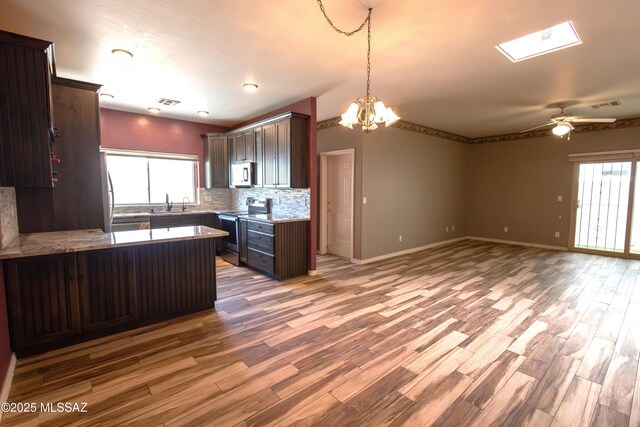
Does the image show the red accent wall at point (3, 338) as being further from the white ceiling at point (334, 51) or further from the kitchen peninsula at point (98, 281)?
the white ceiling at point (334, 51)

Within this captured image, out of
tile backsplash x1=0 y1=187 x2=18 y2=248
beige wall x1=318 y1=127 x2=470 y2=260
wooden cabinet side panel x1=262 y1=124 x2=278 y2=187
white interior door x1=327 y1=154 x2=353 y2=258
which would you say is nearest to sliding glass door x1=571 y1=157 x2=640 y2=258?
beige wall x1=318 y1=127 x2=470 y2=260

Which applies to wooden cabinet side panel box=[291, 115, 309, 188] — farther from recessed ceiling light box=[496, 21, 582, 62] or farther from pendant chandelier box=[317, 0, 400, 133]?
recessed ceiling light box=[496, 21, 582, 62]

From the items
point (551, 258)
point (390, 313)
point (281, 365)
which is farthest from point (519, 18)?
point (551, 258)

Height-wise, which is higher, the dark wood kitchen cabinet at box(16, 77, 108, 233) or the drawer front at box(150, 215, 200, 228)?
the dark wood kitchen cabinet at box(16, 77, 108, 233)

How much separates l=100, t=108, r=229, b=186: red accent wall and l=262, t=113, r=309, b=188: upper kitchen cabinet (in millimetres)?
2231

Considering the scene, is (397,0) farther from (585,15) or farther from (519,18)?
(585,15)

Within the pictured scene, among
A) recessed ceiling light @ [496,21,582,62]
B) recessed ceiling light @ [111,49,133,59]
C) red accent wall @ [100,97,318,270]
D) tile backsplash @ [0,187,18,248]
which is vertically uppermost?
recessed ceiling light @ [496,21,582,62]

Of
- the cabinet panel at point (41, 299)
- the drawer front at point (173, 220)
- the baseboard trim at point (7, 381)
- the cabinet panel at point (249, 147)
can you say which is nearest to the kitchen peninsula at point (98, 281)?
the cabinet panel at point (41, 299)

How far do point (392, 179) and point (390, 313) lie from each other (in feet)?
10.7

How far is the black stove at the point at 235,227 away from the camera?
520 centimetres

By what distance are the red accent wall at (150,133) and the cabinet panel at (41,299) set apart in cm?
355

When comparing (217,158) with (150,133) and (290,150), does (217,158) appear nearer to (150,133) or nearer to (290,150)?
(150,133)

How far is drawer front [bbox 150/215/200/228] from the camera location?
210 inches

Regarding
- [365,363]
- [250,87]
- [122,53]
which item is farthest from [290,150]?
[365,363]
